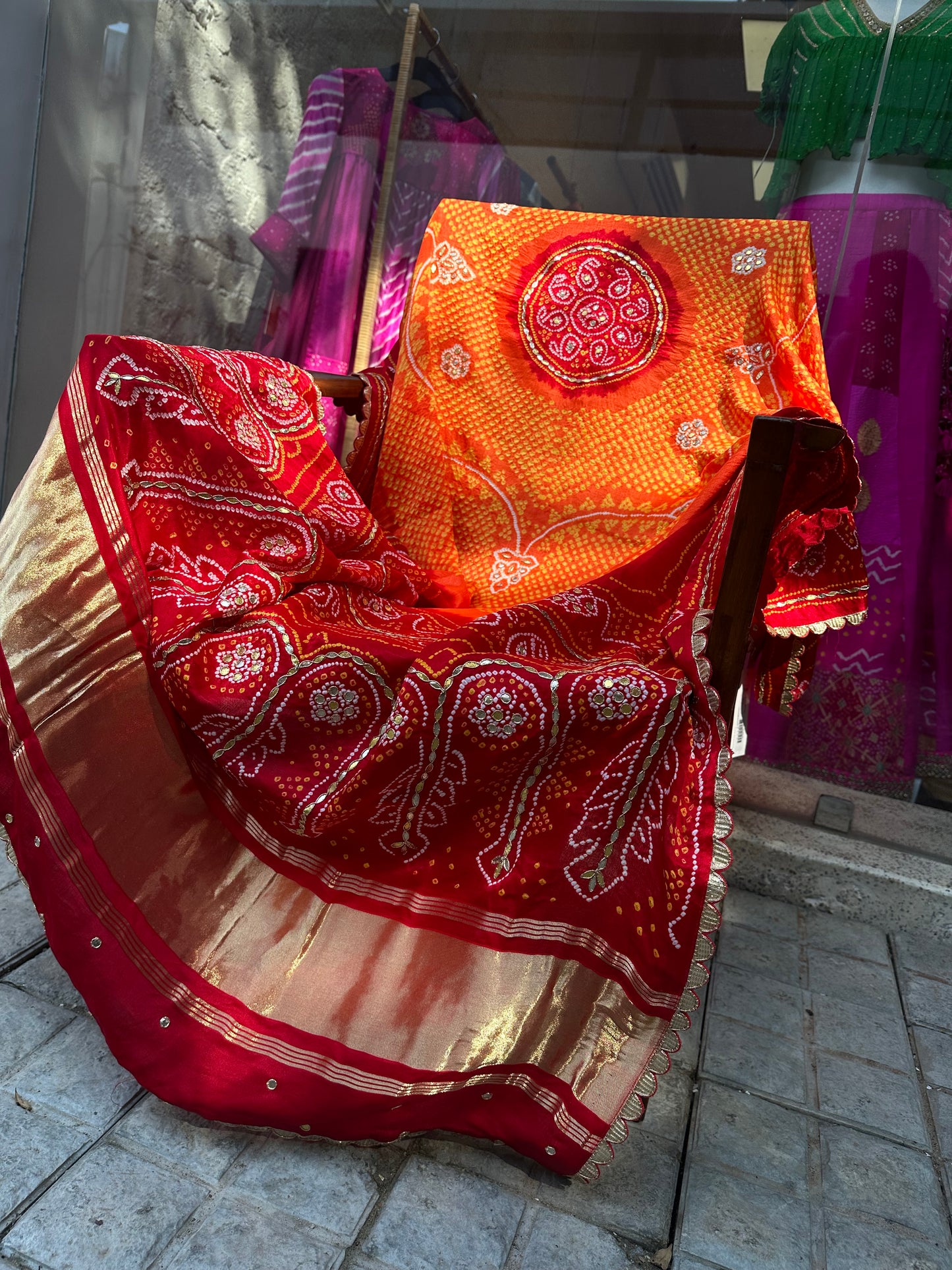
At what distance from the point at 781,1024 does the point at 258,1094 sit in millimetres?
742

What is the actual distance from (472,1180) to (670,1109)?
0.28 meters

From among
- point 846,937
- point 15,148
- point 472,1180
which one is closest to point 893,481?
point 846,937

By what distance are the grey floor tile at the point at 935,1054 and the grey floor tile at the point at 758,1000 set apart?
158 millimetres

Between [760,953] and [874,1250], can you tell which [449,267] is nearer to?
[760,953]

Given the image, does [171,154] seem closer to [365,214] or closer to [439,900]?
[365,214]

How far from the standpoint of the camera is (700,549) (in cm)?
123

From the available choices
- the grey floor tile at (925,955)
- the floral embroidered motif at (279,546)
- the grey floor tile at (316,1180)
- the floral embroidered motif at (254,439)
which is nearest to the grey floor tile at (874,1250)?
the grey floor tile at (316,1180)

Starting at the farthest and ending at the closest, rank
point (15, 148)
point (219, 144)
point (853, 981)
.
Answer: point (219, 144)
point (15, 148)
point (853, 981)

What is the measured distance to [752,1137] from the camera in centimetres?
109

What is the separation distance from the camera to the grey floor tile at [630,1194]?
0.94 m

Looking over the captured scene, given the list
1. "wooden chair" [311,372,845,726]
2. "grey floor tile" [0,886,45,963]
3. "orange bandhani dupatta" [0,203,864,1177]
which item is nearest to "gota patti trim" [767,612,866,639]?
"orange bandhani dupatta" [0,203,864,1177]

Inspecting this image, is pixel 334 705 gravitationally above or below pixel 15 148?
below

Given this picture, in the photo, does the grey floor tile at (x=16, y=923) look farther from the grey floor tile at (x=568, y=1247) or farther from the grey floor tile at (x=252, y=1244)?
the grey floor tile at (x=568, y=1247)

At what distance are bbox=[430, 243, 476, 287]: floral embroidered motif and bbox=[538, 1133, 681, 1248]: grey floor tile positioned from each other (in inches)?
50.3
